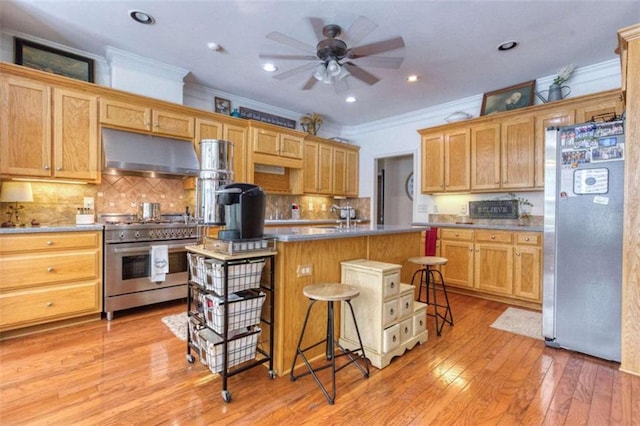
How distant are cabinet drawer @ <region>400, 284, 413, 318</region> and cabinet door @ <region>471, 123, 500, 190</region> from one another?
264 centimetres

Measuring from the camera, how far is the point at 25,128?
290 cm

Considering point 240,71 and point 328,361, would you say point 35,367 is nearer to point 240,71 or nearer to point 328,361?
point 328,361

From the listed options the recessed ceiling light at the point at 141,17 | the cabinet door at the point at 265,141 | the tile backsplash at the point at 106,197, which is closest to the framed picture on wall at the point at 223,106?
the cabinet door at the point at 265,141

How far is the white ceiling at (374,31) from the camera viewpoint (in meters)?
2.60

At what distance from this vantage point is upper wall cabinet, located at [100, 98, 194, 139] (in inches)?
132

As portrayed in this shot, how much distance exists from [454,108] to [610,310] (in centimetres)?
352

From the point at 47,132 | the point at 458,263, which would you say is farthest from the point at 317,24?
the point at 458,263

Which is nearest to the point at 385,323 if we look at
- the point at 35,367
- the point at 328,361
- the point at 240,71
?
the point at 328,361

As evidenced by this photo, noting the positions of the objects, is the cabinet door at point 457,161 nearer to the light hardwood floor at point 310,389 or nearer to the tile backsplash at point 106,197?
the light hardwood floor at point 310,389

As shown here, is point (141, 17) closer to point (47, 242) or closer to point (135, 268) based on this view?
point (47, 242)

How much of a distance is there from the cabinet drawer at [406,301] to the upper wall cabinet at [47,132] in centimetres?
338

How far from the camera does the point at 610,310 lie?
7.55 ft

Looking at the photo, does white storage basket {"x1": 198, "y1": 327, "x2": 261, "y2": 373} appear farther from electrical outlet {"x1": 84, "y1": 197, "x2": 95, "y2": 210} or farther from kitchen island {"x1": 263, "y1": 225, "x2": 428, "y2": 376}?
electrical outlet {"x1": 84, "y1": 197, "x2": 95, "y2": 210}

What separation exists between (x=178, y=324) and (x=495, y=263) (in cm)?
377
